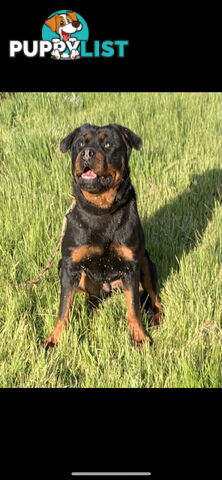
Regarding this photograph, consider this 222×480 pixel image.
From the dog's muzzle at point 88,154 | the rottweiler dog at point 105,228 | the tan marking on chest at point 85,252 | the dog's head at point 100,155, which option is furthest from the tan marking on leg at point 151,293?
the dog's muzzle at point 88,154

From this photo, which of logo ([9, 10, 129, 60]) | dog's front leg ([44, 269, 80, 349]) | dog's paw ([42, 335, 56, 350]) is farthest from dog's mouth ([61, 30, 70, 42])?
dog's paw ([42, 335, 56, 350])

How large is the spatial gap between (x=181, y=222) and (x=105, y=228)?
1.77m

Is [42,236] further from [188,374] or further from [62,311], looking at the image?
[188,374]

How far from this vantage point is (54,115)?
6707mm

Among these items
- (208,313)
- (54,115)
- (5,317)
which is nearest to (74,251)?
(5,317)

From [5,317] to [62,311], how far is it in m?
0.42

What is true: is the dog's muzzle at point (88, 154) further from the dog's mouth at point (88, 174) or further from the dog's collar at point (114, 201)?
the dog's collar at point (114, 201)

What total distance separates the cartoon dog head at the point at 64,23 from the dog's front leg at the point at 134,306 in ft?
5.64

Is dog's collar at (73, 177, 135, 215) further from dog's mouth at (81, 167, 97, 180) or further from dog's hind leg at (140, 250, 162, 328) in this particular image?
dog's hind leg at (140, 250, 162, 328)

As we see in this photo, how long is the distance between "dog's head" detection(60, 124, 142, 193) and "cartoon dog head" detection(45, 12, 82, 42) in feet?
2.78

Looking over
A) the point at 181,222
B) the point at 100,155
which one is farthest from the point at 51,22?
the point at 181,222

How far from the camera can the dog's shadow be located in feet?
14.3

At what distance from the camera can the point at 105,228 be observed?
3250 millimetres

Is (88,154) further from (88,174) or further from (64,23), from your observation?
(64,23)
